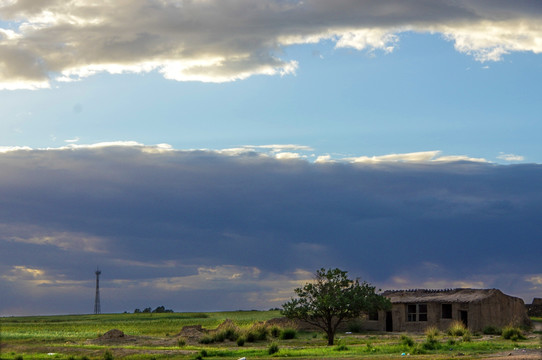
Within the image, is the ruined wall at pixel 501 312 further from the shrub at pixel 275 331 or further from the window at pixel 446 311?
the shrub at pixel 275 331

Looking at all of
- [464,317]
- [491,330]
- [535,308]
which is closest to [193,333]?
[464,317]

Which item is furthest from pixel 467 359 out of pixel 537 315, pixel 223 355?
pixel 537 315

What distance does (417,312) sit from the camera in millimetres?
61219

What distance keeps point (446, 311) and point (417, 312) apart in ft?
14.7

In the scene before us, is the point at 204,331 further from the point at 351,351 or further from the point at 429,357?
the point at 429,357

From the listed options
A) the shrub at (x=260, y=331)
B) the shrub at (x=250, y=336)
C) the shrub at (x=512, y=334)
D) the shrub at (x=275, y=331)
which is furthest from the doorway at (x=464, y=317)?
the shrub at (x=250, y=336)

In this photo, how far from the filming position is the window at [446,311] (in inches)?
2511

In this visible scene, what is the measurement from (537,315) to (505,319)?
80.9 feet

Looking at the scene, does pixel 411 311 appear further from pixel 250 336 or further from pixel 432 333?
pixel 250 336

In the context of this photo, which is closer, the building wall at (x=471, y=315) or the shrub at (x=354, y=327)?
the building wall at (x=471, y=315)

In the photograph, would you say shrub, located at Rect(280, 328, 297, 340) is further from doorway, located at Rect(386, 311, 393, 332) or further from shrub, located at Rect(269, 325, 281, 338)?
doorway, located at Rect(386, 311, 393, 332)

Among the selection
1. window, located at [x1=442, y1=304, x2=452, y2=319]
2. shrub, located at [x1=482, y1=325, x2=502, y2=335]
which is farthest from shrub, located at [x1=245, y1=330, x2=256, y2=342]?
window, located at [x1=442, y1=304, x2=452, y2=319]

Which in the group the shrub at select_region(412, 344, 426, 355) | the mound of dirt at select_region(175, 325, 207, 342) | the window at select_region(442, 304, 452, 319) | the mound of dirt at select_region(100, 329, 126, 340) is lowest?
the mound of dirt at select_region(175, 325, 207, 342)

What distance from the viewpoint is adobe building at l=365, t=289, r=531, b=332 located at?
58000mm
